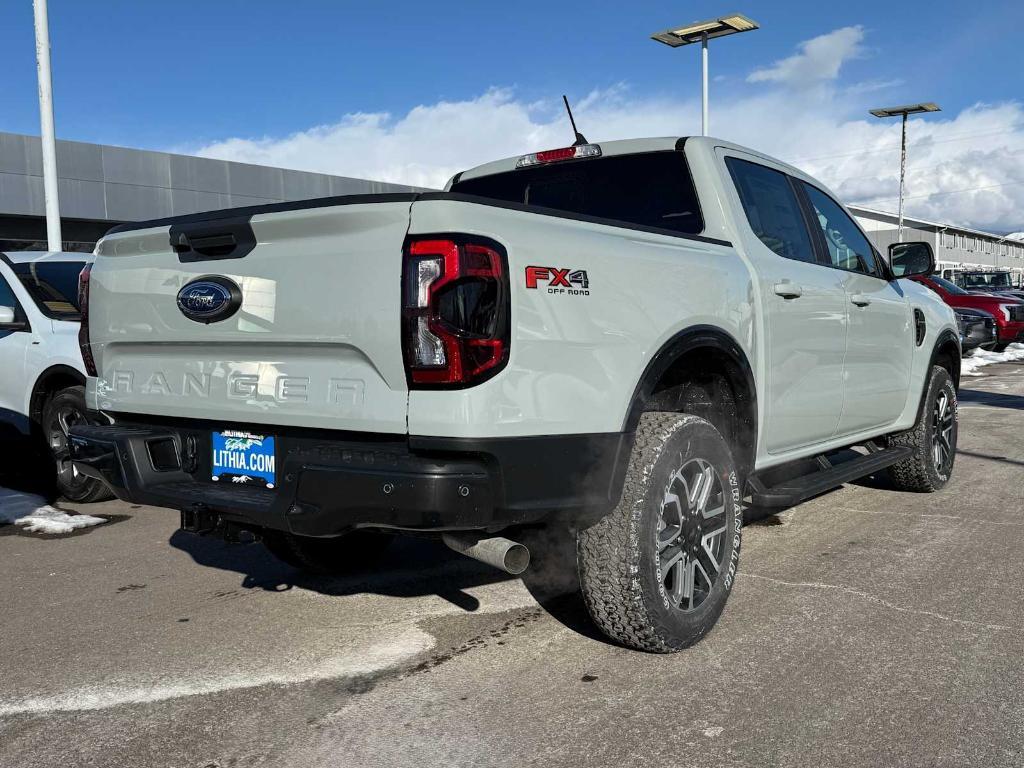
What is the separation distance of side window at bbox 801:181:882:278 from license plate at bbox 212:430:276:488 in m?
3.11

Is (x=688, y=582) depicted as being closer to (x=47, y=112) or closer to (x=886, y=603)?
(x=886, y=603)

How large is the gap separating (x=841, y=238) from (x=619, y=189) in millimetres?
1476

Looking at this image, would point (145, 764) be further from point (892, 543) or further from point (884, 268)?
point (884, 268)

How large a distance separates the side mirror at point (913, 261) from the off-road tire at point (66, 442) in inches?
202

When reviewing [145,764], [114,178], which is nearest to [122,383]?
[145,764]

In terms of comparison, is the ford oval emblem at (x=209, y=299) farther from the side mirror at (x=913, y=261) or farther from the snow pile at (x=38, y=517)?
the side mirror at (x=913, y=261)

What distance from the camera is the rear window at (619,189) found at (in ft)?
13.5

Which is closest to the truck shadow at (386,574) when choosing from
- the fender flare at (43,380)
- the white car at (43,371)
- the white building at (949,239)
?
the white car at (43,371)

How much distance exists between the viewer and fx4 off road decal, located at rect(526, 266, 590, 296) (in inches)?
108

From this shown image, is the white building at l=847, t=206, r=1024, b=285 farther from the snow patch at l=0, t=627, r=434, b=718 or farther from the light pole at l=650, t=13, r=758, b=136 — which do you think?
the snow patch at l=0, t=627, r=434, b=718

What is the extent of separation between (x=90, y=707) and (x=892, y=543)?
3.80 metres

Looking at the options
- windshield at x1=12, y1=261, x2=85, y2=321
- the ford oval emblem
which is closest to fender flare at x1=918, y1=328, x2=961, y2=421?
the ford oval emblem

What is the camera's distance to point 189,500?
311 cm

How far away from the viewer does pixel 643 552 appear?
313cm
